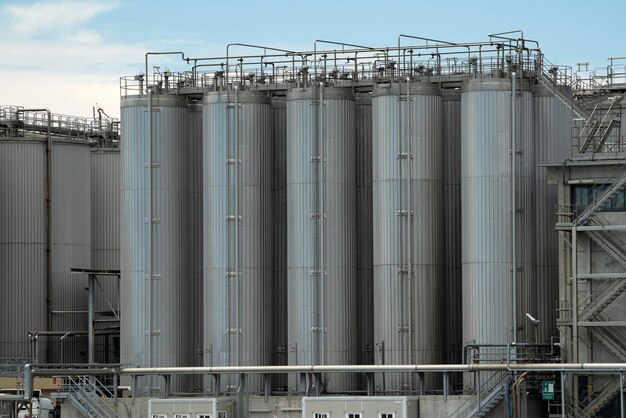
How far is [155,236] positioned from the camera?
326ft

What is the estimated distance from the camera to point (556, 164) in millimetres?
91312

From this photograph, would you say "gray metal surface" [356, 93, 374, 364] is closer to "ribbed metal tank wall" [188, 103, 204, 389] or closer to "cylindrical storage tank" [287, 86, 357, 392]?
"cylindrical storage tank" [287, 86, 357, 392]

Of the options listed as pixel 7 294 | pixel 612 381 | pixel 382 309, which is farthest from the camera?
pixel 7 294

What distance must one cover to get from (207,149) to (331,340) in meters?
13.1

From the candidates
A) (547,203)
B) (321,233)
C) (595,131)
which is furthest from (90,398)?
(595,131)

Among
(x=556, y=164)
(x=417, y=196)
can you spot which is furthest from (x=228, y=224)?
(x=556, y=164)

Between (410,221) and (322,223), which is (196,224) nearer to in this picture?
(322,223)

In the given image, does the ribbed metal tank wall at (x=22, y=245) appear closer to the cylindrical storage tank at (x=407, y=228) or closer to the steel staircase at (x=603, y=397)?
the cylindrical storage tank at (x=407, y=228)

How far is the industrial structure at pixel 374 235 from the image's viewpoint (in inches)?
3580

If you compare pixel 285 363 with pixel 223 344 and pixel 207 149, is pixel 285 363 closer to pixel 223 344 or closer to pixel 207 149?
pixel 223 344

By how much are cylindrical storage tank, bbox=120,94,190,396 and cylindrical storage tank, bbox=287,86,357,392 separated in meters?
6.94

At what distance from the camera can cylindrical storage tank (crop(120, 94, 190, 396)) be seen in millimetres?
99125

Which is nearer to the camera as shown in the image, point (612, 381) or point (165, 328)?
point (612, 381)

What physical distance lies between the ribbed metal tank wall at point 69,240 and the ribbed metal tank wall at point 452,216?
91.0 feet
